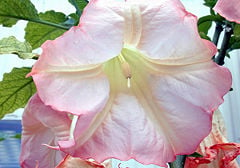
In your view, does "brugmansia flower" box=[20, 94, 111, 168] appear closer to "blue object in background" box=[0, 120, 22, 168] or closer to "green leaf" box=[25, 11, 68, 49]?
"green leaf" box=[25, 11, 68, 49]

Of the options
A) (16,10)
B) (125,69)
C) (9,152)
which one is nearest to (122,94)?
(125,69)

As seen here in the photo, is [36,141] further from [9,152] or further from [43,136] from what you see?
[9,152]

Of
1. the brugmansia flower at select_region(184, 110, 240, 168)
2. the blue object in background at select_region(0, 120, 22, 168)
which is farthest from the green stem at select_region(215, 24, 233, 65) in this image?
the blue object in background at select_region(0, 120, 22, 168)

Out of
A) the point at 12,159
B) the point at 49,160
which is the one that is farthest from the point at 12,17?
the point at 12,159

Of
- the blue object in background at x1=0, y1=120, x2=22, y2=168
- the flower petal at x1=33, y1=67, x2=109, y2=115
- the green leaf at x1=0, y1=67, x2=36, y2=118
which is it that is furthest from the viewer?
the blue object in background at x1=0, y1=120, x2=22, y2=168

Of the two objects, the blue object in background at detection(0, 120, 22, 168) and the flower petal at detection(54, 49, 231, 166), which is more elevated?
the flower petal at detection(54, 49, 231, 166)

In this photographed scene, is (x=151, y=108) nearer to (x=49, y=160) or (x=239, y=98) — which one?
(x=49, y=160)

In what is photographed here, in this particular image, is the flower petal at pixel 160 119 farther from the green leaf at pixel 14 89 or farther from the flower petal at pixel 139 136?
the green leaf at pixel 14 89
